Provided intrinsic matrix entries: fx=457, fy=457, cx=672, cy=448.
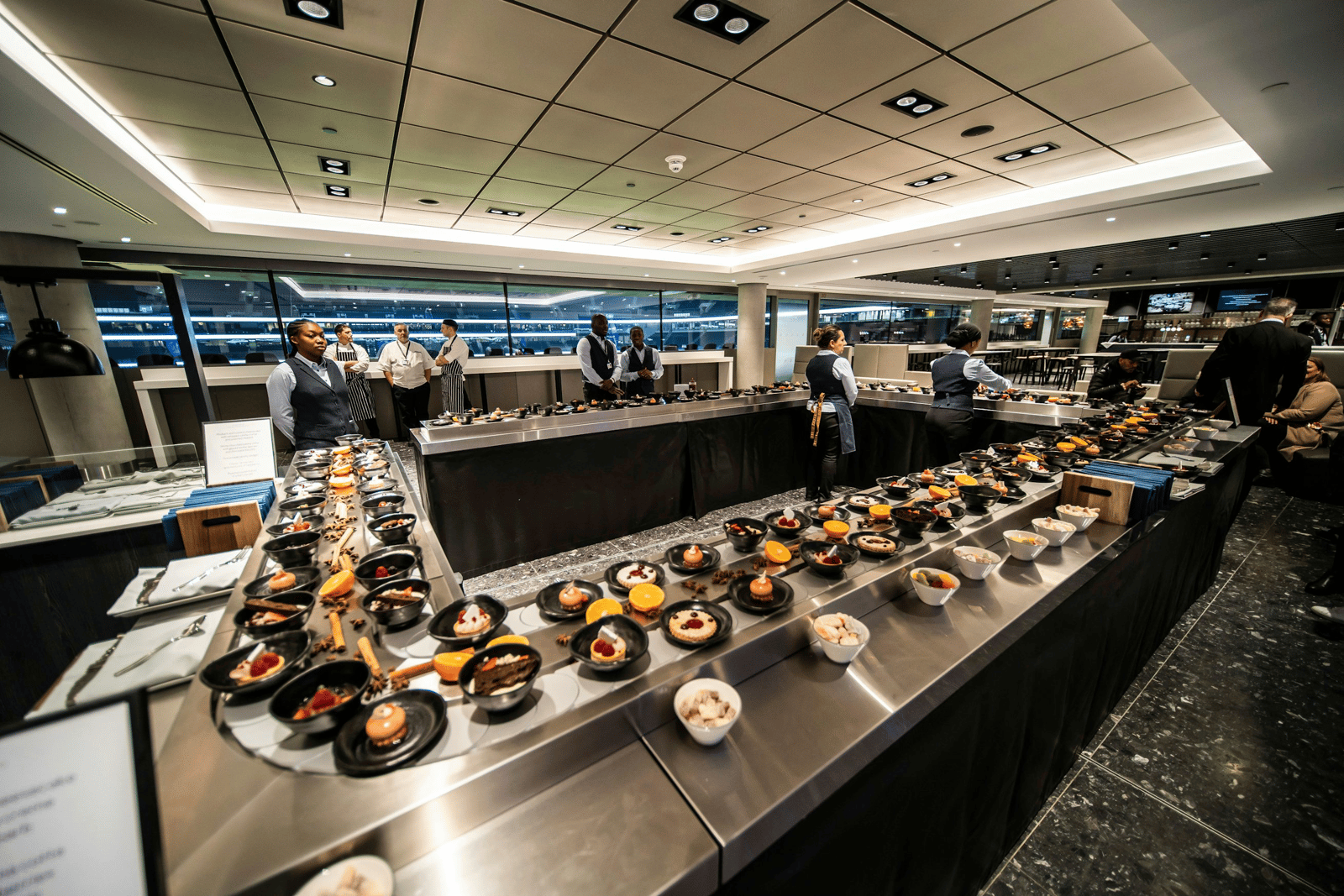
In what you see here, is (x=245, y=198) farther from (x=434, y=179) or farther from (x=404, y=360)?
(x=434, y=179)

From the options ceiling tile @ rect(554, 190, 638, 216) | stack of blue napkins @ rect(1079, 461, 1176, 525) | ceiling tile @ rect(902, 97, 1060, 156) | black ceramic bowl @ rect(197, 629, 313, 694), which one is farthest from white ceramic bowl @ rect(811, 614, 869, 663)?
ceiling tile @ rect(554, 190, 638, 216)

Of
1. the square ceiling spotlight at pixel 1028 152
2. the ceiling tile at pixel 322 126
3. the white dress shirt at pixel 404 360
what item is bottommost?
the white dress shirt at pixel 404 360

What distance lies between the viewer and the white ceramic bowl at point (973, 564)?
59.1 inches

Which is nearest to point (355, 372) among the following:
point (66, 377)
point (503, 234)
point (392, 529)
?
point (66, 377)

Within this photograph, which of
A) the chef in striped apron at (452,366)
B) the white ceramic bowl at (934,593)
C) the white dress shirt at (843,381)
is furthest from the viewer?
the chef in striped apron at (452,366)

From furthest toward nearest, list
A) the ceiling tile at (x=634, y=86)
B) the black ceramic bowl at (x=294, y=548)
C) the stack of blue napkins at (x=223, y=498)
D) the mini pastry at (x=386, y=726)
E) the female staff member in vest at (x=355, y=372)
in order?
the female staff member in vest at (x=355, y=372) < the ceiling tile at (x=634, y=86) < the stack of blue napkins at (x=223, y=498) < the black ceramic bowl at (x=294, y=548) < the mini pastry at (x=386, y=726)

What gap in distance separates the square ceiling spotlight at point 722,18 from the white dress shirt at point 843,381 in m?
2.42

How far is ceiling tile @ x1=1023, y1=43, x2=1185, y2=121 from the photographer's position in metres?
2.51

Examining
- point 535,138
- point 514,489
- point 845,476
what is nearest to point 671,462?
point 514,489

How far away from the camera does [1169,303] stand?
13.8 metres

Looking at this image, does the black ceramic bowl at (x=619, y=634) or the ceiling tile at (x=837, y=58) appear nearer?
the black ceramic bowl at (x=619, y=634)

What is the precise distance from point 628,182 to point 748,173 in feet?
3.71

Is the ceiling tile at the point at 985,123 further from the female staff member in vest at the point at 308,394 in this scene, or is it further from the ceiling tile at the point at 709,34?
the female staff member in vest at the point at 308,394

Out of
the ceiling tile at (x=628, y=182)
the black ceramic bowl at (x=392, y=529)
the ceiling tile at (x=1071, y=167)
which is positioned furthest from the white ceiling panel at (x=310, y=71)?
the ceiling tile at (x=1071, y=167)
